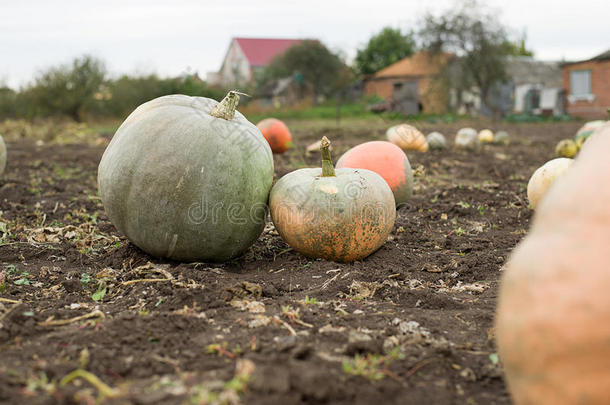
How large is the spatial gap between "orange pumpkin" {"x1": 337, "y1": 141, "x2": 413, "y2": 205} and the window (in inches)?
1259

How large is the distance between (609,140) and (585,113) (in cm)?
3443

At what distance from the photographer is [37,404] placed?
1.92 m

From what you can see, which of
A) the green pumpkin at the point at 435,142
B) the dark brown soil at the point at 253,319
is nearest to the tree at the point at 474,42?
the green pumpkin at the point at 435,142

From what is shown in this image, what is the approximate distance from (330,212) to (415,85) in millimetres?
38771

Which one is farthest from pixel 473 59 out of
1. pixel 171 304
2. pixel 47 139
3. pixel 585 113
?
pixel 171 304

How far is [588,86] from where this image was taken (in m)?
33.1

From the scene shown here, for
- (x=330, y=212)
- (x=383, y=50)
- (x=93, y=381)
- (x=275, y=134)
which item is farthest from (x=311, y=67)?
(x=93, y=381)

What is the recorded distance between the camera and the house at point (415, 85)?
3212 cm

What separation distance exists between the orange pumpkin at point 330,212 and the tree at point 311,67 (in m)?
31.7

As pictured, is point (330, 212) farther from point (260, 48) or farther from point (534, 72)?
point (260, 48)

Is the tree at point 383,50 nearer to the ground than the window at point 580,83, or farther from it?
farther from it

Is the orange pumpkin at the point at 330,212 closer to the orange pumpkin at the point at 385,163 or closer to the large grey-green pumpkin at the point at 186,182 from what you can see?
the large grey-green pumpkin at the point at 186,182

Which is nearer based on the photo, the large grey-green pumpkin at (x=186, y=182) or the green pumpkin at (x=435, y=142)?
the large grey-green pumpkin at (x=186, y=182)

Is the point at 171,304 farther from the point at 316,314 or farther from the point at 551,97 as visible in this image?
the point at 551,97
